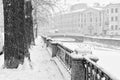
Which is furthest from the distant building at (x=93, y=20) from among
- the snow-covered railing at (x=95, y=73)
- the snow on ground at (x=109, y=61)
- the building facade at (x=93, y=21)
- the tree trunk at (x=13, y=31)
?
the snow-covered railing at (x=95, y=73)

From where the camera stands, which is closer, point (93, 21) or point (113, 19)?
point (113, 19)

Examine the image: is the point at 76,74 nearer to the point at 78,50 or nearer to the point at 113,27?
the point at 78,50

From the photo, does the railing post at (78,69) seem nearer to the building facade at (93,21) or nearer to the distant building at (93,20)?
the building facade at (93,21)

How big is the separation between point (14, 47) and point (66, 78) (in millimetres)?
3217

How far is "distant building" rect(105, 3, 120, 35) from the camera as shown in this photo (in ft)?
292

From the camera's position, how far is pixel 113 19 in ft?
299

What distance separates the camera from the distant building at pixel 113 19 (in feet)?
292

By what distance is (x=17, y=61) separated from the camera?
1041 centimetres

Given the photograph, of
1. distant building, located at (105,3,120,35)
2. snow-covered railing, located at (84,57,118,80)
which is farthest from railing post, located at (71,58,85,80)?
distant building, located at (105,3,120,35)

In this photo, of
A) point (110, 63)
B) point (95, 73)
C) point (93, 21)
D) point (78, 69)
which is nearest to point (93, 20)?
point (93, 21)

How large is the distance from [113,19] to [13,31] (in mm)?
84370

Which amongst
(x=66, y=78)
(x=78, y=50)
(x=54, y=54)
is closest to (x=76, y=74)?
(x=78, y=50)

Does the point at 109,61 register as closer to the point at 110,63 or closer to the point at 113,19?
the point at 110,63

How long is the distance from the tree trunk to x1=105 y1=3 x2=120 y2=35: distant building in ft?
266
